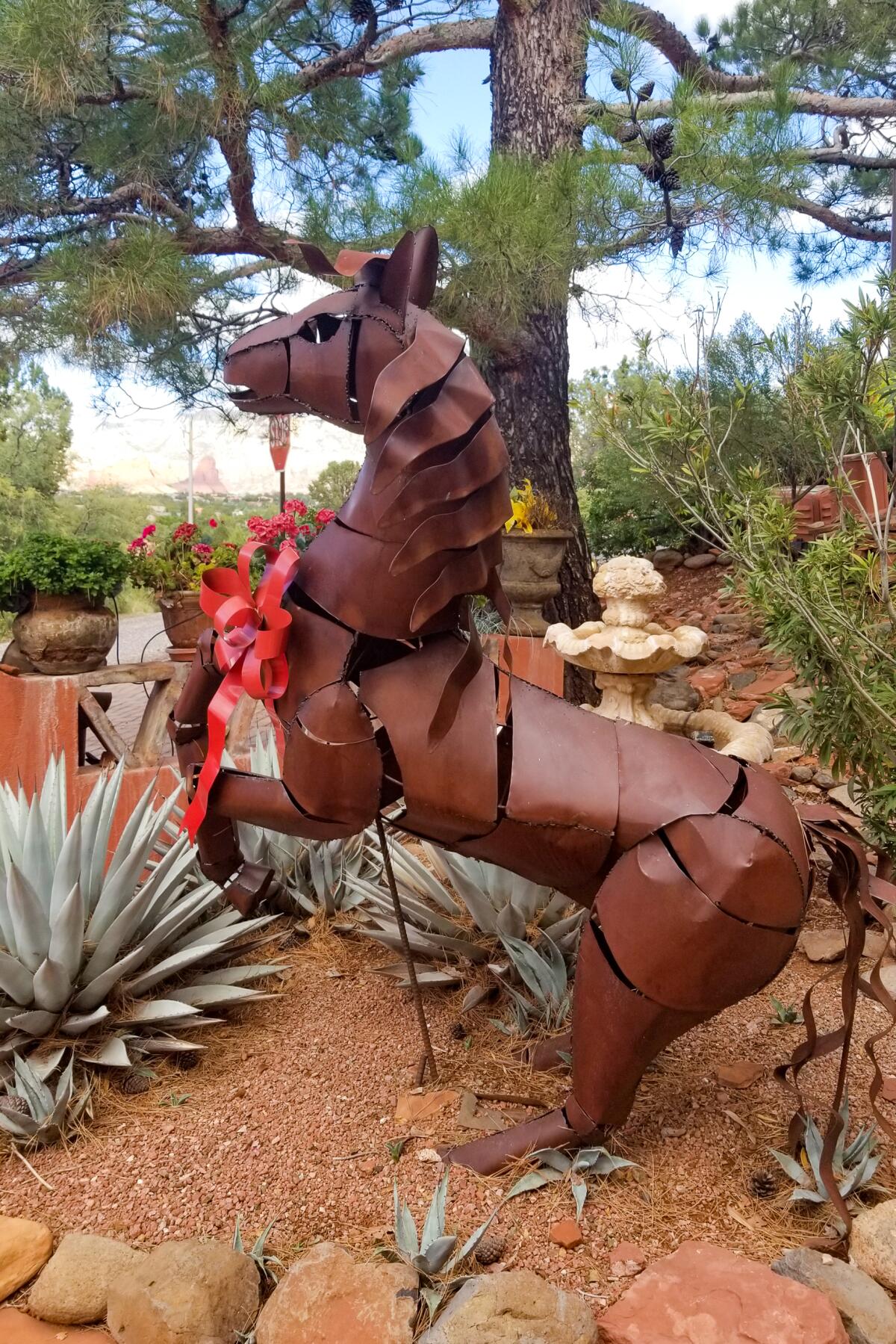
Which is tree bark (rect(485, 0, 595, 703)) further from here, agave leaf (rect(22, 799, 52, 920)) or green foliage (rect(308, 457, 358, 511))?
green foliage (rect(308, 457, 358, 511))

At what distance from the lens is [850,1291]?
58.1 inches

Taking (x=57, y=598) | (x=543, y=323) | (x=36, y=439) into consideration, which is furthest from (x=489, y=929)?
(x=36, y=439)

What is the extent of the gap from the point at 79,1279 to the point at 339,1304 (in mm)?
481

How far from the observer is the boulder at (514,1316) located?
1.34 m

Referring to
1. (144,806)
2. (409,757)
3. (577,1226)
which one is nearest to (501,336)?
(144,806)

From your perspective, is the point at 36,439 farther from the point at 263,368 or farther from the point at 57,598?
the point at 263,368

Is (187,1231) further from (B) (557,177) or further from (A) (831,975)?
(B) (557,177)

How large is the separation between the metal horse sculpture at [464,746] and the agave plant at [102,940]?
2.27ft

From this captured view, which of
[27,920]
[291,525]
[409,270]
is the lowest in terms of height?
[27,920]

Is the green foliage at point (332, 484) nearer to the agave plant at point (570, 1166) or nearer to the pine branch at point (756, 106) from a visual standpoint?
the pine branch at point (756, 106)

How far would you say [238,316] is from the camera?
466 cm

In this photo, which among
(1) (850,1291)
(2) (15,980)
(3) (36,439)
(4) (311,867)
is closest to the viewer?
(1) (850,1291)

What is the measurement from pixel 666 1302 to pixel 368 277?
5.68 feet

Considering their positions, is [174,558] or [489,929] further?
[174,558]
